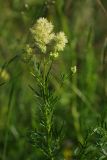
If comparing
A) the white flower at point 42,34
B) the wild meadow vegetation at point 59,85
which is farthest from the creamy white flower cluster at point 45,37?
the wild meadow vegetation at point 59,85

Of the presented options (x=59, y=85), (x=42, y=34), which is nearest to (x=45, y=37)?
(x=42, y=34)

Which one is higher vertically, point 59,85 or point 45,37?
point 59,85

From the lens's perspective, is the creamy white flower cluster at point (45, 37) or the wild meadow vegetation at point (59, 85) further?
the wild meadow vegetation at point (59, 85)

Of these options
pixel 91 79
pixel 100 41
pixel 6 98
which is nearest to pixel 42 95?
pixel 91 79

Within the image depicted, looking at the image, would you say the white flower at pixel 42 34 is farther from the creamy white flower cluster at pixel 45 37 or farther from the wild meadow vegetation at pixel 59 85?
the wild meadow vegetation at pixel 59 85

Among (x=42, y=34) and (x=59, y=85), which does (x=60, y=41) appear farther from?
(x=59, y=85)

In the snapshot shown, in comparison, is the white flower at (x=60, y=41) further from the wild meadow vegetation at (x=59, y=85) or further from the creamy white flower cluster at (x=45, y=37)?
the wild meadow vegetation at (x=59, y=85)

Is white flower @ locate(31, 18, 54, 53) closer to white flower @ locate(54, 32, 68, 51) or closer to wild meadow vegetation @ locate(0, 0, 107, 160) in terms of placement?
white flower @ locate(54, 32, 68, 51)

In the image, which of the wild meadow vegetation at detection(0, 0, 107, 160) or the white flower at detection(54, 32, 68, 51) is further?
the wild meadow vegetation at detection(0, 0, 107, 160)

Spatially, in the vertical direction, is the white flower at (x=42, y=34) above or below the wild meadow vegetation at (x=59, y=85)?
below

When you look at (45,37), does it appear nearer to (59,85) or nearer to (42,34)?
(42,34)

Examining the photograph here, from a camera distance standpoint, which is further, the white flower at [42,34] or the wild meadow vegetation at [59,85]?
the wild meadow vegetation at [59,85]

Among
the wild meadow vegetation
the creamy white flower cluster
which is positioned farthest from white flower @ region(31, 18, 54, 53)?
the wild meadow vegetation

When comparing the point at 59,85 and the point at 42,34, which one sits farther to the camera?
the point at 59,85
